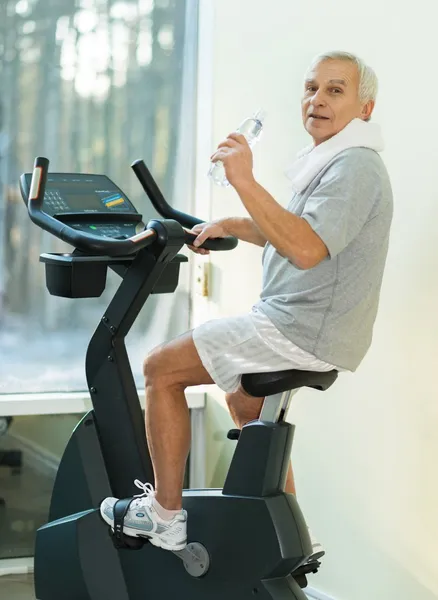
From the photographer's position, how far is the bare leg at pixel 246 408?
238 centimetres

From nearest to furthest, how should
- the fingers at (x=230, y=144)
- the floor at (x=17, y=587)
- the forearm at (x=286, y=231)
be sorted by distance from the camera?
1. the forearm at (x=286, y=231)
2. the fingers at (x=230, y=144)
3. the floor at (x=17, y=587)

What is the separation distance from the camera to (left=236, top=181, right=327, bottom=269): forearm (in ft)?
5.99

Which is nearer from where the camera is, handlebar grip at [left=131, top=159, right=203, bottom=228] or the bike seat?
the bike seat

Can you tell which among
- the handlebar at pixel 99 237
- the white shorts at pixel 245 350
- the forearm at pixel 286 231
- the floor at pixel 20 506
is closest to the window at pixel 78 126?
the floor at pixel 20 506

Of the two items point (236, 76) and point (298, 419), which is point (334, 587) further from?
point (236, 76)

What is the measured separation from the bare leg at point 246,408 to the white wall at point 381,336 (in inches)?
16.6

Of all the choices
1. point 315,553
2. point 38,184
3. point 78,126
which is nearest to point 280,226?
point 38,184

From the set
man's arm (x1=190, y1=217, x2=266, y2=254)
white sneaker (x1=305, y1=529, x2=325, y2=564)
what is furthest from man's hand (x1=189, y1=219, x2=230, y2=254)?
white sneaker (x1=305, y1=529, x2=325, y2=564)

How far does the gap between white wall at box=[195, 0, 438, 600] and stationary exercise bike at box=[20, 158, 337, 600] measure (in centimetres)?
53

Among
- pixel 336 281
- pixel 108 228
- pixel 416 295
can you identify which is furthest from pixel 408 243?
pixel 108 228

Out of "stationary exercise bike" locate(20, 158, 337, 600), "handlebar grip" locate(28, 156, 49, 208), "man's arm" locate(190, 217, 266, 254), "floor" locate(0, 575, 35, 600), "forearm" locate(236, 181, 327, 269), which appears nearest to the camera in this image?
"forearm" locate(236, 181, 327, 269)

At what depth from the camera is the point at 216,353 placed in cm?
208

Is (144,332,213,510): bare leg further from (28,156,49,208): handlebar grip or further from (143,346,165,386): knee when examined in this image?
(28,156,49,208): handlebar grip

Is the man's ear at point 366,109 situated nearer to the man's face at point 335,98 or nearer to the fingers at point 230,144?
the man's face at point 335,98
